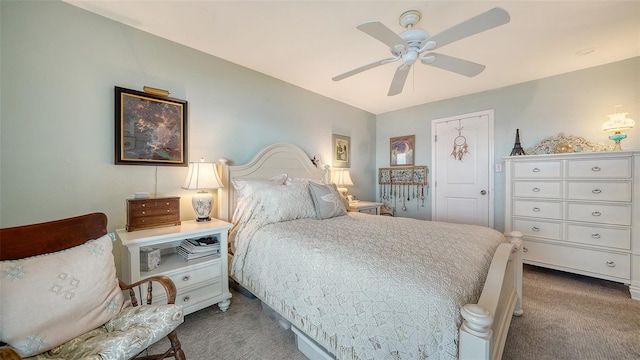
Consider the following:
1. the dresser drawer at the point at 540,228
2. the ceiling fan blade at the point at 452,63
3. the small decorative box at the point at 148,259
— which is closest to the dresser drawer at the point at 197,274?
the small decorative box at the point at 148,259

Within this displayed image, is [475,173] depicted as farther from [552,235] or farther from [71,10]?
[71,10]

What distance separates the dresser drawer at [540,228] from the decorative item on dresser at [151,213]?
3797 millimetres

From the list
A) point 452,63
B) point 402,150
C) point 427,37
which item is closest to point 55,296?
point 427,37

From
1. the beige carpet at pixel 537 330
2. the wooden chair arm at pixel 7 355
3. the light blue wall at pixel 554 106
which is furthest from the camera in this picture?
the light blue wall at pixel 554 106

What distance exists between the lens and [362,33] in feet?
6.77

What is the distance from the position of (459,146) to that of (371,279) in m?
3.34

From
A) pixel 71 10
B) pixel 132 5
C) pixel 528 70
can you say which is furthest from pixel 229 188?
pixel 528 70

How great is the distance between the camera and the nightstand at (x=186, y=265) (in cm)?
162

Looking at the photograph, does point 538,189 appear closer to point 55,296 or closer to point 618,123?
point 618,123

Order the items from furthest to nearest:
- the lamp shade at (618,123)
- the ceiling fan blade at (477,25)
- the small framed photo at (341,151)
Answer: the small framed photo at (341,151) < the lamp shade at (618,123) < the ceiling fan blade at (477,25)

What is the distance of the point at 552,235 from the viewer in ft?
8.75

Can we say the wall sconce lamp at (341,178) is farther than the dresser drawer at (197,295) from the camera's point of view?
Yes

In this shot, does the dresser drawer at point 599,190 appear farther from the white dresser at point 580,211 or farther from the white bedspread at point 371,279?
the white bedspread at point 371,279

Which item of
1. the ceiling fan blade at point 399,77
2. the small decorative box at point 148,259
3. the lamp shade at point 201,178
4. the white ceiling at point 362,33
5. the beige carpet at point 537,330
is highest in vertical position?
the white ceiling at point 362,33
